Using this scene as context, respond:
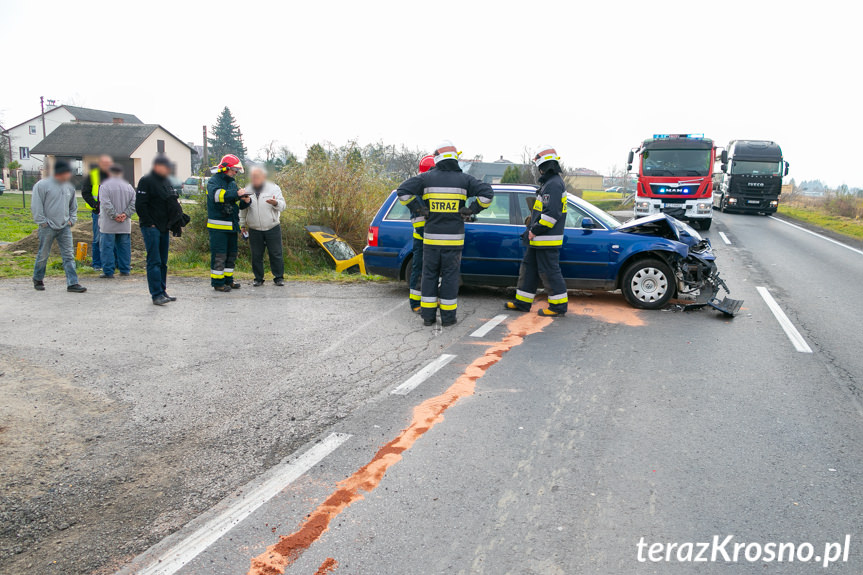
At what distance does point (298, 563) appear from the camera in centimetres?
271

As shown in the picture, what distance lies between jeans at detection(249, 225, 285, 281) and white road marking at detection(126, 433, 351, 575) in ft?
19.5

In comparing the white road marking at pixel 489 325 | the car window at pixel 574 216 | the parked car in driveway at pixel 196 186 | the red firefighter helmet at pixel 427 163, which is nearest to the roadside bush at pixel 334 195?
the parked car in driveway at pixel 196 186

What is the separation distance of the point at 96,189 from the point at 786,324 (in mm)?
10532

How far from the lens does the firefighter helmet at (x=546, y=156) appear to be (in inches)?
291

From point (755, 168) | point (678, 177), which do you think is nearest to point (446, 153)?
point (678, 177)

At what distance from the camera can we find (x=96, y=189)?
1024 centimetres

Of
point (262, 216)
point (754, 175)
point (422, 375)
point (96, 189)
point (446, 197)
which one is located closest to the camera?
point (422, 375)

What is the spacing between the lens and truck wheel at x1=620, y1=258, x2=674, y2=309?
7.96 meters

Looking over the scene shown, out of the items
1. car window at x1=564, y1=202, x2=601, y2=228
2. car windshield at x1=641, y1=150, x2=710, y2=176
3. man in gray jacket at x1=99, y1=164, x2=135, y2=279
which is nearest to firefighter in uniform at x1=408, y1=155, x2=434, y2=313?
car window at x1=564, y1=202, x2=601, y2=228

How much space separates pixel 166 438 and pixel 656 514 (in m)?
3.04

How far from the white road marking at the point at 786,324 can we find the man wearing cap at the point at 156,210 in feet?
25.1

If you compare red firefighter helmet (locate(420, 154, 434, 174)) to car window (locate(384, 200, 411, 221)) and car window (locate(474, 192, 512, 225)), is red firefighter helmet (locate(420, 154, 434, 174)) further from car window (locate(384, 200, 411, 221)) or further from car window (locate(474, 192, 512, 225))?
car window (locate(474, 192, 512, 225))

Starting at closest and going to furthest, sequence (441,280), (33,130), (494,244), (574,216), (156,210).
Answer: (441,280) < (156,210) < (574,216) < (494,244) < (33,130)

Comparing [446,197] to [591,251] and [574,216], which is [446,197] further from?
[591,251]
